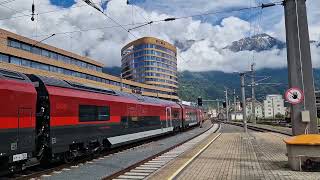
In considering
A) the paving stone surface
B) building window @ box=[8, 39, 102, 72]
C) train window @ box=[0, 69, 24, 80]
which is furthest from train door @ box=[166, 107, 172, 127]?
building window @ box=[8, 39, 102, 72]

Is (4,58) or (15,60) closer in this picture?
(4,58)

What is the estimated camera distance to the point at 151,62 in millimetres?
162500

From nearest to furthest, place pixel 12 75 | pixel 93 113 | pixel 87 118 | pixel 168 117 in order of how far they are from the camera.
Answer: pixel 12 75 < pixel 87 118 < pixel 93 113 < pixel 168 117

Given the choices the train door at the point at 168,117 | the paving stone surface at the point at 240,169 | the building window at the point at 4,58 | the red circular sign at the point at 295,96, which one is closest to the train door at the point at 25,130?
the paving stone surface at the point at 240,169

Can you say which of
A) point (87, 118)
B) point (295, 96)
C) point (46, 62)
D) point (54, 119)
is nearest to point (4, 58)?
point (46, 62)

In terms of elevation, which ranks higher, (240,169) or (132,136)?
(132,136)

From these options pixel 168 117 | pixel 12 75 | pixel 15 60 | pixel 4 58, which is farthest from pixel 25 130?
pixel 15 60

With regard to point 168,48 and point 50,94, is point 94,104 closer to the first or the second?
point 50,94

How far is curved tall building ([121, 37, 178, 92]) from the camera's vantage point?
161875 millimetres

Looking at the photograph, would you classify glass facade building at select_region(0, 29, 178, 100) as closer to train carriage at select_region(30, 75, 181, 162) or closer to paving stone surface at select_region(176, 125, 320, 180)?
train carriage at select_region(30, 75, 181, 162)

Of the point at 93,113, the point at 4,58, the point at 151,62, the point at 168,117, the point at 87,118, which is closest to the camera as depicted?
the point at 87,118

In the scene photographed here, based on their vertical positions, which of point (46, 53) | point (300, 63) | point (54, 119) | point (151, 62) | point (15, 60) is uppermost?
→ point (151, 62)

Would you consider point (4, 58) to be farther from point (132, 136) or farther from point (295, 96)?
point (295, 96)

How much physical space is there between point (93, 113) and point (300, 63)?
990cm
